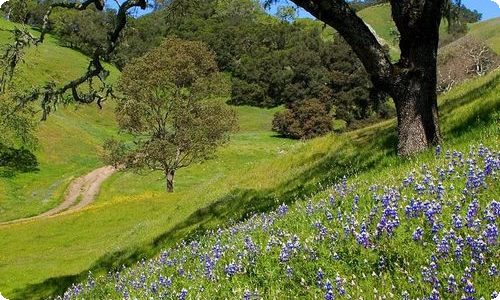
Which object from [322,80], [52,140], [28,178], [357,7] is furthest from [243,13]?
[357,7]

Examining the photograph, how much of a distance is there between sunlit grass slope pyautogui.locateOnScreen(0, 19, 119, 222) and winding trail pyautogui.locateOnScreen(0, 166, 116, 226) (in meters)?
1.05

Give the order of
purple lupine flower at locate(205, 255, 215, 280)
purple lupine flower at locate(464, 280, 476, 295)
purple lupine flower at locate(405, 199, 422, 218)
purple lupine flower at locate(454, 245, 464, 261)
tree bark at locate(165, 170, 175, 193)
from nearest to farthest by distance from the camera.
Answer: purple lupine flower at locate(464, 280, 476, 295)
purple lupine flower at locate(454, 245, 464, 261)
purple lupine flower at locate(405, 199, 422, 218)
purple lupine flower at locate(205, 255, 215, 280)
tree bark at locate(165, 170, 175, 193)

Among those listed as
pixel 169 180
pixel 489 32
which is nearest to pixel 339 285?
pixel 169 180

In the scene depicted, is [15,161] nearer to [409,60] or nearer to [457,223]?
[409,60]

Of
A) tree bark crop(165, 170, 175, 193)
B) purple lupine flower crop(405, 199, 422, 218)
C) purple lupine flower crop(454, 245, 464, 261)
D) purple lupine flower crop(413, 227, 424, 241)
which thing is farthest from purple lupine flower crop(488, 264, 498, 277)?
tree bark crop(165, 170, 175, 193)

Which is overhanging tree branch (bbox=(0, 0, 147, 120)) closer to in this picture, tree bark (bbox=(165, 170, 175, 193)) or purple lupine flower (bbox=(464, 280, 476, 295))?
purple lupine flower (bbox=(464, 280, 476, 295))

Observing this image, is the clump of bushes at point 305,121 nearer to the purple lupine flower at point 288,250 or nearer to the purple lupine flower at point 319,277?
the purple lupine flower at point 288,250

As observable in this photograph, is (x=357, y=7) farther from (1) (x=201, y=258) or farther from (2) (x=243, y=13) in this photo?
(2) (x=243, y=13)

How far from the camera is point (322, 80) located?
12131 cm

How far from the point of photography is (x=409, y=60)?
39.2 feet

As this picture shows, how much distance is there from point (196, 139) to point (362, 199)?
49.9 m

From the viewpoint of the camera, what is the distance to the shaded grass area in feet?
44.6

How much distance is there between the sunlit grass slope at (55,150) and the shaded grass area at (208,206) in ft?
39.0

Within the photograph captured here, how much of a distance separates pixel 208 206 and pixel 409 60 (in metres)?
11.4
